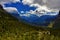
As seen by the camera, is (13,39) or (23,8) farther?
(23,8)

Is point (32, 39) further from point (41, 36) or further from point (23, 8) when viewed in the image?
point (23, 8)

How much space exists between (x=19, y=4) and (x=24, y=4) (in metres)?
6.76

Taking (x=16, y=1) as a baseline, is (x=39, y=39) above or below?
below

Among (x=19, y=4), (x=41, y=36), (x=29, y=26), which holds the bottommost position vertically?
(x=29, y=26)

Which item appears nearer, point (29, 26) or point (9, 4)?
point (9, 4)

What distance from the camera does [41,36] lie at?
132 ft

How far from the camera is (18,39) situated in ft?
131

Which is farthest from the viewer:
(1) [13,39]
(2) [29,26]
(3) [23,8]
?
(2) [29,26]

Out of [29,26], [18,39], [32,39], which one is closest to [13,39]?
[18,39]

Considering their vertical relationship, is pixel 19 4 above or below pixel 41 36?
above

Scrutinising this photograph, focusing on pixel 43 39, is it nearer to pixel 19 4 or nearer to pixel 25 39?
pixel 25 39

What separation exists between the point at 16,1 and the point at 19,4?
1.86 meters

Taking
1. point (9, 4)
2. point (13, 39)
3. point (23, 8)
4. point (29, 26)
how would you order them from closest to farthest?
point (13, 39) → point (9, 4) → point (23, 8) → point (29, 26)

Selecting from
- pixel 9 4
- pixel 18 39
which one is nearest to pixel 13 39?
pixel 18 39
